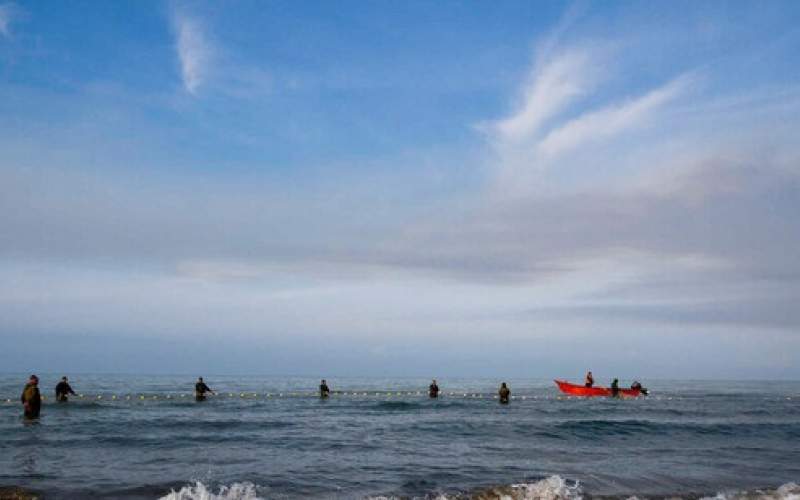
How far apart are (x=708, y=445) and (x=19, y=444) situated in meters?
24.5

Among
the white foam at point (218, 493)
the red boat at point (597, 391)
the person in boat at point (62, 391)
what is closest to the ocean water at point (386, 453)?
the white foam at point (218, 493)

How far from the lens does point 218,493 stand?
14516mm

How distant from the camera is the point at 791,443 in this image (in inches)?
1037

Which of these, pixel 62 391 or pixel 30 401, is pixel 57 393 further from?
pixel 30 401

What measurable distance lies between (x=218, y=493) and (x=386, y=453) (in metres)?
7.35

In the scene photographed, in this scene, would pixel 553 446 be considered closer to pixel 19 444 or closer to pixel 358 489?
pixel 358 489

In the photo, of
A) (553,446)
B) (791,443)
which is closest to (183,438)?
(553,446)

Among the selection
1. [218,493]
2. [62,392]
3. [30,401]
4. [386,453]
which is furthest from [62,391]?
[218,493]

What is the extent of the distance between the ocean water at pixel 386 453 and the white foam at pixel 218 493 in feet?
0.14

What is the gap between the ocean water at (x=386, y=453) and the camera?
49.9 feet

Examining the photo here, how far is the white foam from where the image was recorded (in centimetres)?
1344

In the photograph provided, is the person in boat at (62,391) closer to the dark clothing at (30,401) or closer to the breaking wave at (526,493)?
the dark clothing at (30,401)

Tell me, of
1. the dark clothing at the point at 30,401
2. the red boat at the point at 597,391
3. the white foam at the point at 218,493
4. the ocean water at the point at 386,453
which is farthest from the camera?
the red boat at the point at 597,391

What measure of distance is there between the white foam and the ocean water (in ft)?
0.14
